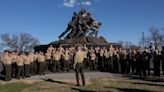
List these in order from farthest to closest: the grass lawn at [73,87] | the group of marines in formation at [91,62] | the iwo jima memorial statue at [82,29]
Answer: the iwo jima memorial statue at [82,29] → the group of marines in formation at [91,62] → the grass lawn at [73,87]


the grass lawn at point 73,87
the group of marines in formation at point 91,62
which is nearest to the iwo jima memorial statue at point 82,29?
the group of marines in formation at point 91,62

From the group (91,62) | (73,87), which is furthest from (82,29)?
(73,87)

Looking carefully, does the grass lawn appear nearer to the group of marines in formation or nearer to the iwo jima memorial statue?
the group of marines in formation

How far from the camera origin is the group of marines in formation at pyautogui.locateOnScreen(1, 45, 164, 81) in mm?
29141

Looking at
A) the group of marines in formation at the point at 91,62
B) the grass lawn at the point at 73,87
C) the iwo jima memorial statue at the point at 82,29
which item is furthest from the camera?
the iwo jima memorial statue at the point at 82,29

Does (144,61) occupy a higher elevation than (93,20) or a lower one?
lower

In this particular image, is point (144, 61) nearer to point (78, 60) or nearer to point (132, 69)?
point (132, 69)

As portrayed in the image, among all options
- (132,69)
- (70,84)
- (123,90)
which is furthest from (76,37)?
(123,90)

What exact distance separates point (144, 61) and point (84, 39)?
13.0 metres

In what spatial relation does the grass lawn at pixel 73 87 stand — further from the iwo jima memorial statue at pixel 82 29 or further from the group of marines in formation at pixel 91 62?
the iwo jima memorial statue at pixel 82 29

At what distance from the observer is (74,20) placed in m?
44.1

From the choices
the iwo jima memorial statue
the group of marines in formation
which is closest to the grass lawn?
the group of marines in formation

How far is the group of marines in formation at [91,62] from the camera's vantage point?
95.6 feet

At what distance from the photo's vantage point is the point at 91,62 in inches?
1389
